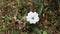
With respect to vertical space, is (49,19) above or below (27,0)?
below

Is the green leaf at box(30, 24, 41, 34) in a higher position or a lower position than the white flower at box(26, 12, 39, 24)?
lower

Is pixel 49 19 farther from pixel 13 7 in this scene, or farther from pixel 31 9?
pixel 13 7

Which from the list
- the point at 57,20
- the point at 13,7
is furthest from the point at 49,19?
the point at 13,7

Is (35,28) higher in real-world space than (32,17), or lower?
lower

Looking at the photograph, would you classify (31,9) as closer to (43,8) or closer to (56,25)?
(43,8)

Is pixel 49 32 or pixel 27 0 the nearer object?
pixel 49 32

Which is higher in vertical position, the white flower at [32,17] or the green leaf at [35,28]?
the white flower at [32,17]
